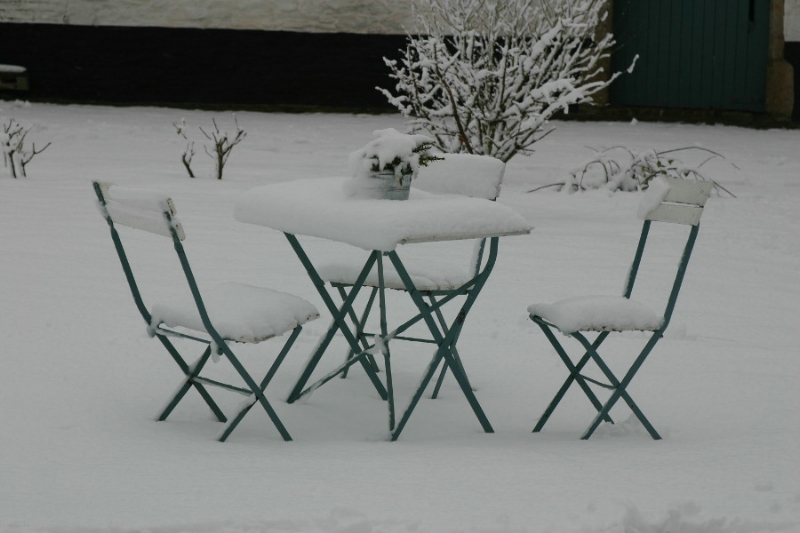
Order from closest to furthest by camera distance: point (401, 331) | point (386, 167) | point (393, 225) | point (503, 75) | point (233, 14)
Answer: point (393, 225) → point (386, 167) → point (401, 331) → point (503, 75) → point (233, 14)

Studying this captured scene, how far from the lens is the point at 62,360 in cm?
416

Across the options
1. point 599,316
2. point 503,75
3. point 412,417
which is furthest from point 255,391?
point 503,75

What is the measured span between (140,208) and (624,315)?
1.49m

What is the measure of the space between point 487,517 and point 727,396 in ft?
5.10

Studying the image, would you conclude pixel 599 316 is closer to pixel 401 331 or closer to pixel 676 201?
pixel 676 201

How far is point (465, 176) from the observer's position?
13.8 feet

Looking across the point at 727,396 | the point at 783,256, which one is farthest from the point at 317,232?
the point at 783,256

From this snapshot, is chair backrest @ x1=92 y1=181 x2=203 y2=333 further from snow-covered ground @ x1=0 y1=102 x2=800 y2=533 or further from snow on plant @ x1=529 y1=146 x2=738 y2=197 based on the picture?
snow on plant @ x1=529 y1=146 x2=738 y2=197

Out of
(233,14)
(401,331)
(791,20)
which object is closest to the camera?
(401,331)

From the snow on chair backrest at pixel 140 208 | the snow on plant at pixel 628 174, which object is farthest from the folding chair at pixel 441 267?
the snow on plant at pixel 628 174

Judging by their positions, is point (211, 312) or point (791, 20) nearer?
point (211, 312)

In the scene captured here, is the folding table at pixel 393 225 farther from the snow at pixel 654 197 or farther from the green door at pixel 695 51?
the green door at pixel 695 51

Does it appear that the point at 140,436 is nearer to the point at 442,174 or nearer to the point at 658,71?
the point at 442,174

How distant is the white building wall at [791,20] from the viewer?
14.1 metres
